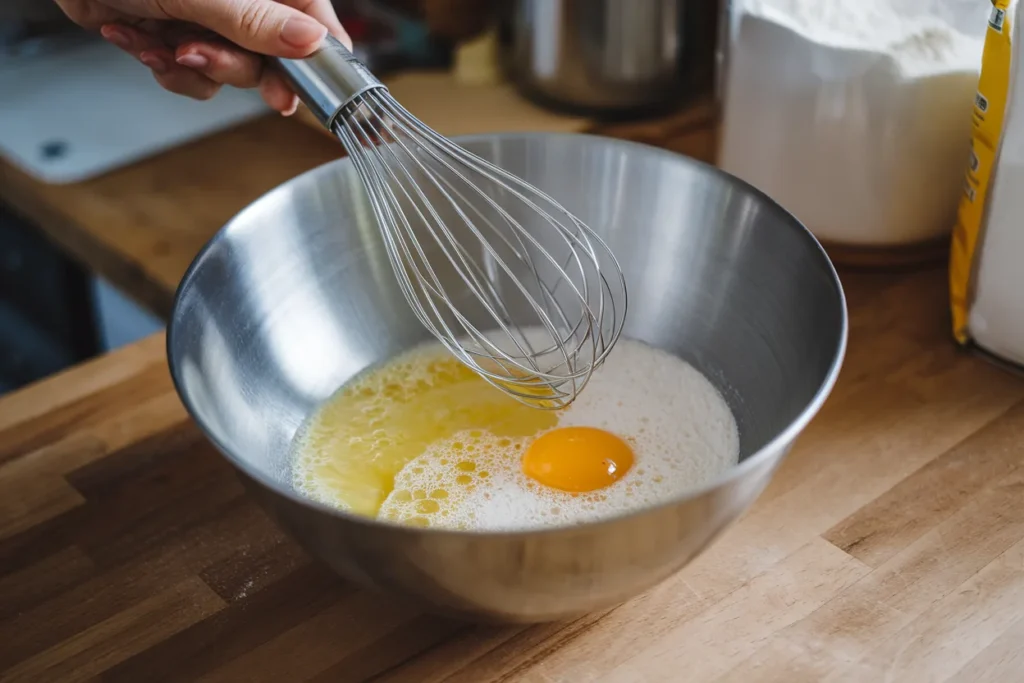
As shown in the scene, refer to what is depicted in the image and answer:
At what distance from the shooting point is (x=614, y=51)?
1.20 m

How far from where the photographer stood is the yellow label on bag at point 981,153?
2.67ft

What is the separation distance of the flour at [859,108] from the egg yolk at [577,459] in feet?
1.18

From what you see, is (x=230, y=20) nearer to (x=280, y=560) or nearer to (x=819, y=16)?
(x=280, y=560)

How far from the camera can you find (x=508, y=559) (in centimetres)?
55

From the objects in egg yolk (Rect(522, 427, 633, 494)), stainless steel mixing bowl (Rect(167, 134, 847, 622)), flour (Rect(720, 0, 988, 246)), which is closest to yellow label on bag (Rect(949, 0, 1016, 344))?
flour (Rect(720, 0, 988, 246))

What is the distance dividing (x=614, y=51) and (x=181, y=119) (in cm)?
55

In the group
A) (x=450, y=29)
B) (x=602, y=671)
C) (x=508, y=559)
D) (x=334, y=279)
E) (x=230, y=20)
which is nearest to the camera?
(x=508, y=559)

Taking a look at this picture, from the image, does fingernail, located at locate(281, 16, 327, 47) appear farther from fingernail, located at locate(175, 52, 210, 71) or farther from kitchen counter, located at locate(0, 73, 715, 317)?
kitchen counter, located at locate(0, 73, 715, 317)

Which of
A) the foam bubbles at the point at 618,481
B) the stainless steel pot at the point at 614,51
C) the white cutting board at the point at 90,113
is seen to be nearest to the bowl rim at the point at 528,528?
the foam bubbles at the point at 618,481

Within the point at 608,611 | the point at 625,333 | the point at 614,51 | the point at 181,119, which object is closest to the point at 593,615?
the point at 608,611

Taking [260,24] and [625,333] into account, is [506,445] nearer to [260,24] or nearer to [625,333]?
[625,333]

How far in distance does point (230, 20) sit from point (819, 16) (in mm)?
500

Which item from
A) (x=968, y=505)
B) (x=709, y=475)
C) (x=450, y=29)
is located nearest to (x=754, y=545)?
(x=709, y=475)

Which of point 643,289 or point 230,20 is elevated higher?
point 230,20
